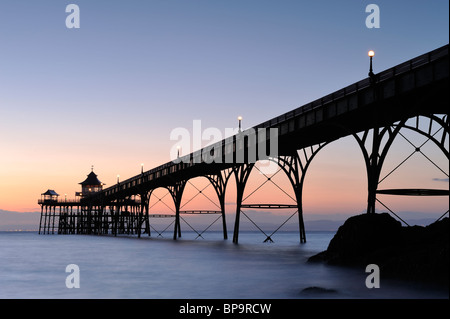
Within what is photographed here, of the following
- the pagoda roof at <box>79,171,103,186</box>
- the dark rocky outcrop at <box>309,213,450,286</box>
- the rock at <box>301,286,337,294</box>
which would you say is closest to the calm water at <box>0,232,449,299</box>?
the rock at <box>301,286,337,294</box>

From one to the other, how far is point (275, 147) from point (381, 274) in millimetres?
24322

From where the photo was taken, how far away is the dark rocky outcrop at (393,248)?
2114cm

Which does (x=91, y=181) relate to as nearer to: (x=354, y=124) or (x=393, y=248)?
(x=354, y=124)

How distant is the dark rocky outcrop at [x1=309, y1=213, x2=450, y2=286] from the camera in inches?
832

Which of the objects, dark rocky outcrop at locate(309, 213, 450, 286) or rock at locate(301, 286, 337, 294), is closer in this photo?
rock at locate(301, 286, 337, 294)

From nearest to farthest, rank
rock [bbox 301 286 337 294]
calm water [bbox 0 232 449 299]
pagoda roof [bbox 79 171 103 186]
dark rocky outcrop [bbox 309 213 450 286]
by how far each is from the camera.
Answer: rock [bbox 301 286 337 294] → calm water [bbox 0 232 449 299] → dark rocky outcrop [bbox 309 213 450 286] → pagoda roof [bbox 79 171 103 186]

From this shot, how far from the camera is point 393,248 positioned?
25172 mm

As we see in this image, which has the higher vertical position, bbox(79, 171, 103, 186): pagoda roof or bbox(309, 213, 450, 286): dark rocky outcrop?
bbox(79, 171, 103, 186): pagoda roof

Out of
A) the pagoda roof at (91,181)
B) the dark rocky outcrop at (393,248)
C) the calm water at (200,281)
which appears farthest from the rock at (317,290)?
the pagoda roof at (91,181)

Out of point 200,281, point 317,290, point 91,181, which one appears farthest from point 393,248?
point 91,181

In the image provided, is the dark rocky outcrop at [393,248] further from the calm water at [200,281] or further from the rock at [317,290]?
the rock at [317,290]

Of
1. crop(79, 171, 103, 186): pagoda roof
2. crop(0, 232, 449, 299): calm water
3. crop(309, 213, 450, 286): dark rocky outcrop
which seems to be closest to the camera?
crop(0, 232, 449, 299): calm water

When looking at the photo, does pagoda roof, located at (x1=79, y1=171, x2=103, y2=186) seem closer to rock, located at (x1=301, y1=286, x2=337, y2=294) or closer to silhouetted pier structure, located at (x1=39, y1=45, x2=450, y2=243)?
silhouetted pier structure, located at (x1=39, y1=45, x2=450, y2=243)
